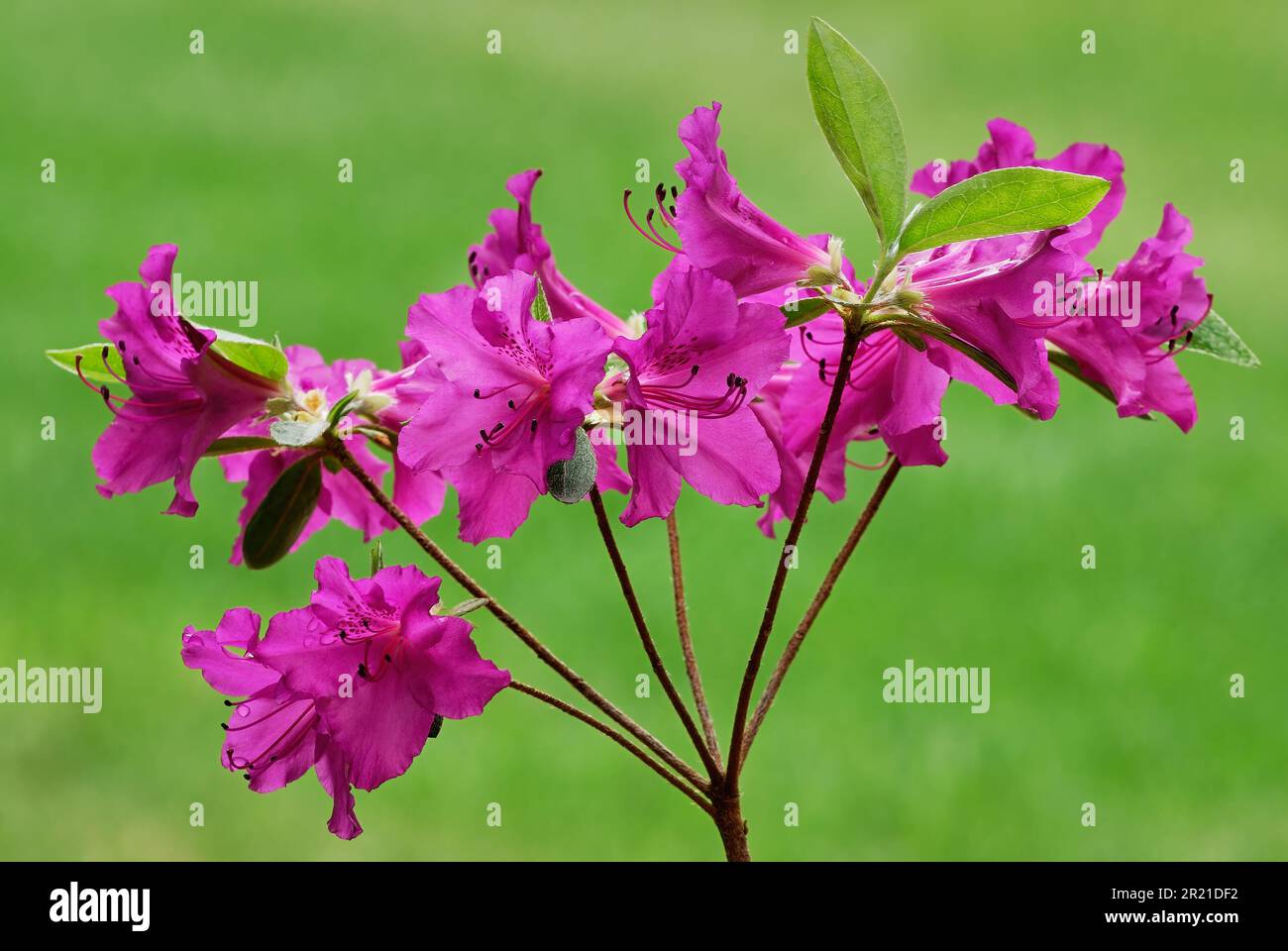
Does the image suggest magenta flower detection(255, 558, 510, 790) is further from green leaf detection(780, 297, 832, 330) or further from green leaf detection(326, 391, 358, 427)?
green leaf detection(780, 297, 832, 330)

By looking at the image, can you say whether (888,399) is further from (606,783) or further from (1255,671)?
(1255,671)

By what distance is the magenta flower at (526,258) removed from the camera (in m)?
0.72

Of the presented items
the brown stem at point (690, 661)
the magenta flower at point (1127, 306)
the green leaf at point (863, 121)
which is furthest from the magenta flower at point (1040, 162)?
the brown stem at point (690, 661)

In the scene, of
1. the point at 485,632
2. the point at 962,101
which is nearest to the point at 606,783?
the point at 485,632

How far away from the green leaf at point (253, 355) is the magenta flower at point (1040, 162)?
36cm

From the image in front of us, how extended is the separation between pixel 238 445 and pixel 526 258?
0.17 metres

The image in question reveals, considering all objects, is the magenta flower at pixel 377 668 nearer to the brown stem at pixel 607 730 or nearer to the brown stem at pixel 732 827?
the brown stem at pixel 607 730

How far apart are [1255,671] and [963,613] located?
52cm

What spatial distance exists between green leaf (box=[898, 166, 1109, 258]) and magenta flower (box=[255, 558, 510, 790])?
26cm

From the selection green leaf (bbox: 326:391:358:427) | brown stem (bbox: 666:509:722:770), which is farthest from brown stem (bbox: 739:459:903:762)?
green leaf (bbox: 326:391:358:427)

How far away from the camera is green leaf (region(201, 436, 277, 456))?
27.6 inches

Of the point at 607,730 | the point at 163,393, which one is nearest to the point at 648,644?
the point at 607,730

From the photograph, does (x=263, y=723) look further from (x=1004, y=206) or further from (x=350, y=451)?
(x=1004, y=206)

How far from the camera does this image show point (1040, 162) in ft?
2.45
